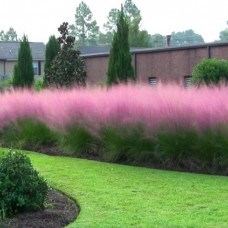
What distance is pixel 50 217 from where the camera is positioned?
5758 millimetres

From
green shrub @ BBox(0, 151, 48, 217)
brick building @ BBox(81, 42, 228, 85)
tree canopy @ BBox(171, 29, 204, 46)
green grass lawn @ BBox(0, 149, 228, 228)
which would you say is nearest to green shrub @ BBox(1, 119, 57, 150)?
green grass lawn @ BBox(0, 149, 228, 228)

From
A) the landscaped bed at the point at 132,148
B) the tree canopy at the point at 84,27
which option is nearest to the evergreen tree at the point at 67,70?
the landscaped bed at the point at 132,148

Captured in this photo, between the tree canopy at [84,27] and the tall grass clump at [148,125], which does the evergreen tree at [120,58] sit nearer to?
the tall grass clump at [148,125]

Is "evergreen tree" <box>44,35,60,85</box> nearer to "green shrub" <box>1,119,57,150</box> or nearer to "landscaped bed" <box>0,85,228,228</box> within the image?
"landscaped bed" <box>0,85,228,228</box>

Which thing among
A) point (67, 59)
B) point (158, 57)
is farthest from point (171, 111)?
point (158, 57)

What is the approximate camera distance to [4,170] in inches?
234

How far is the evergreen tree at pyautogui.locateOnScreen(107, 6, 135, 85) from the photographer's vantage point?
16875mm

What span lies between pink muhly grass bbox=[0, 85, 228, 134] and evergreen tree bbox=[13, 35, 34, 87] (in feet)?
34.1

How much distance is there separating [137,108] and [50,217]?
4.24 meters

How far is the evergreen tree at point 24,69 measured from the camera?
905 inches

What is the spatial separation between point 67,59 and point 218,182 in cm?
1130

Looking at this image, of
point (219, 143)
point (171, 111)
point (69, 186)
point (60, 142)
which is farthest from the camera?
point (60, 142)

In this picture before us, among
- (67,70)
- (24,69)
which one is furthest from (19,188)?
(24,69)

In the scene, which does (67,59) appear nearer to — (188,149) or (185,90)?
(185,90)
